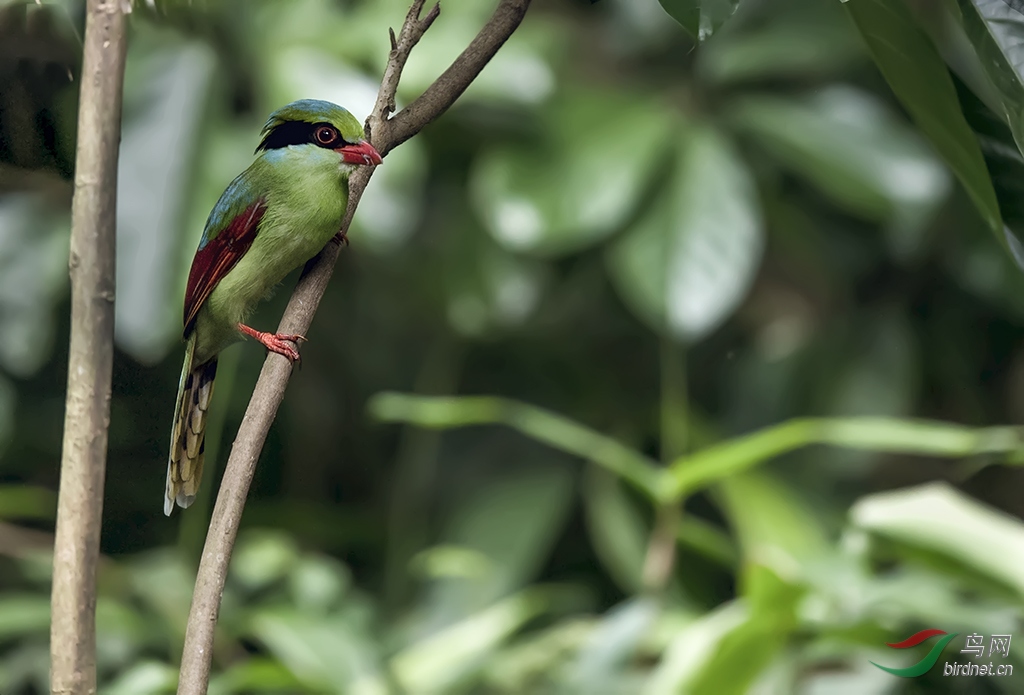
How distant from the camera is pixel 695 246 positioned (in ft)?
3.71

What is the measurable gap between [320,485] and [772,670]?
22.3 inches

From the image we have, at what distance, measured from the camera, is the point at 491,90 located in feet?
3.25

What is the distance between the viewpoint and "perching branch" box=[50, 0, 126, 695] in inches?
9.0

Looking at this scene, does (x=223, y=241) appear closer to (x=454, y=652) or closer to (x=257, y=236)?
(x=257, y=236)

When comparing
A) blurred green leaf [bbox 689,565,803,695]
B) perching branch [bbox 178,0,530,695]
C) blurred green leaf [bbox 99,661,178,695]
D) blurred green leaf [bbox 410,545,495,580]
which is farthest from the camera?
blurred green leaf [bbox 410,545,495,580]

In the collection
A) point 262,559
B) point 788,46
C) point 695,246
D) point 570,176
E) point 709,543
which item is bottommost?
point 709,543

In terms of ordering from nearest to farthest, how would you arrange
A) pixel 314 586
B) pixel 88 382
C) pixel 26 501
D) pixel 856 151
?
pixel 88 382 → pixel 26 501 → pixel 314 586 → pixel 856 151

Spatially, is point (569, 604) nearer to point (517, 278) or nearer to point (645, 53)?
point (517, 278)

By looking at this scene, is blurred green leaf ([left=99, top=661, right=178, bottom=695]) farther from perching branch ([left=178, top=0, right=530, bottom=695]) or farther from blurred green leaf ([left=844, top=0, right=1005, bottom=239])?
blurred green leaf ([left=844, top=0, right=1005, bottom=239])

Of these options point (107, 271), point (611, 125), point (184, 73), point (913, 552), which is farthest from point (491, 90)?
point (107, 271)

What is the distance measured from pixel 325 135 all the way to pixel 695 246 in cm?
86

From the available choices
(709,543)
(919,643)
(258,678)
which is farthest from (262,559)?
(919,643)

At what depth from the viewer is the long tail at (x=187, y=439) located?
31 centimetres

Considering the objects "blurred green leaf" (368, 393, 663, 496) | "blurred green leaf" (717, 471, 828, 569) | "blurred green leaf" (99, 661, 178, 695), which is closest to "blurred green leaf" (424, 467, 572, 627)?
"blurred green leaf" (368, 393, 663, 496)
